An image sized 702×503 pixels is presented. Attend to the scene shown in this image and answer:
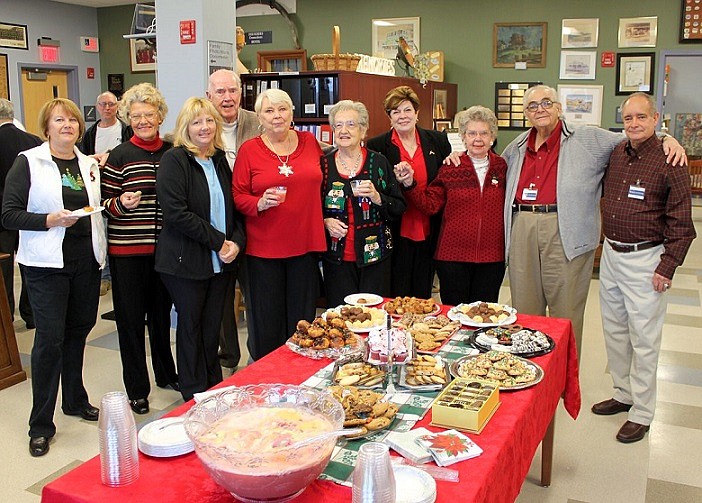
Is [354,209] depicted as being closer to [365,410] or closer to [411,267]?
[411,267]

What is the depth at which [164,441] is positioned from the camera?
1591 mm

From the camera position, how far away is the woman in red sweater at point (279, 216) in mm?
3107

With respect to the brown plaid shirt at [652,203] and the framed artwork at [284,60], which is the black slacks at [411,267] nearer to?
the brown plaid shirt at [652,203]

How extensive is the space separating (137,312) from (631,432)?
243cm

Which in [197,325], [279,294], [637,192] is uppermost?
[637,192]

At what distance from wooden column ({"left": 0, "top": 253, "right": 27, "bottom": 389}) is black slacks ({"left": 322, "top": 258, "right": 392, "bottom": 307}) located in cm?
192

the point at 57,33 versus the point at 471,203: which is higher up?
the point at 57,33

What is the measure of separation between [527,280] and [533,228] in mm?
282

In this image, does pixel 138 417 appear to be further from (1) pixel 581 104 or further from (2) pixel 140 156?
(1) pixel 581 104

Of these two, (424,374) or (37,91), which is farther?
(37,91)

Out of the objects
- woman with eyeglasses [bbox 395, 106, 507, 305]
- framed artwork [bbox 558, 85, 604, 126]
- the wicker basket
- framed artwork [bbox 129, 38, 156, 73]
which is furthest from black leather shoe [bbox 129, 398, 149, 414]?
framed artwork [bbox 129, 38, 156, 73]

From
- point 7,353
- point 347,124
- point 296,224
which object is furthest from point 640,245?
point 7,353

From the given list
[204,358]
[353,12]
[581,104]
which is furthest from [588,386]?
[353,12]

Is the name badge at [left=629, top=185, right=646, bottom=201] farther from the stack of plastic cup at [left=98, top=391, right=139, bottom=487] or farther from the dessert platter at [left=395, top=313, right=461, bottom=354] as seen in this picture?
the stack of plastic cup at [left=98, top=391, right=139, bottom=487]
